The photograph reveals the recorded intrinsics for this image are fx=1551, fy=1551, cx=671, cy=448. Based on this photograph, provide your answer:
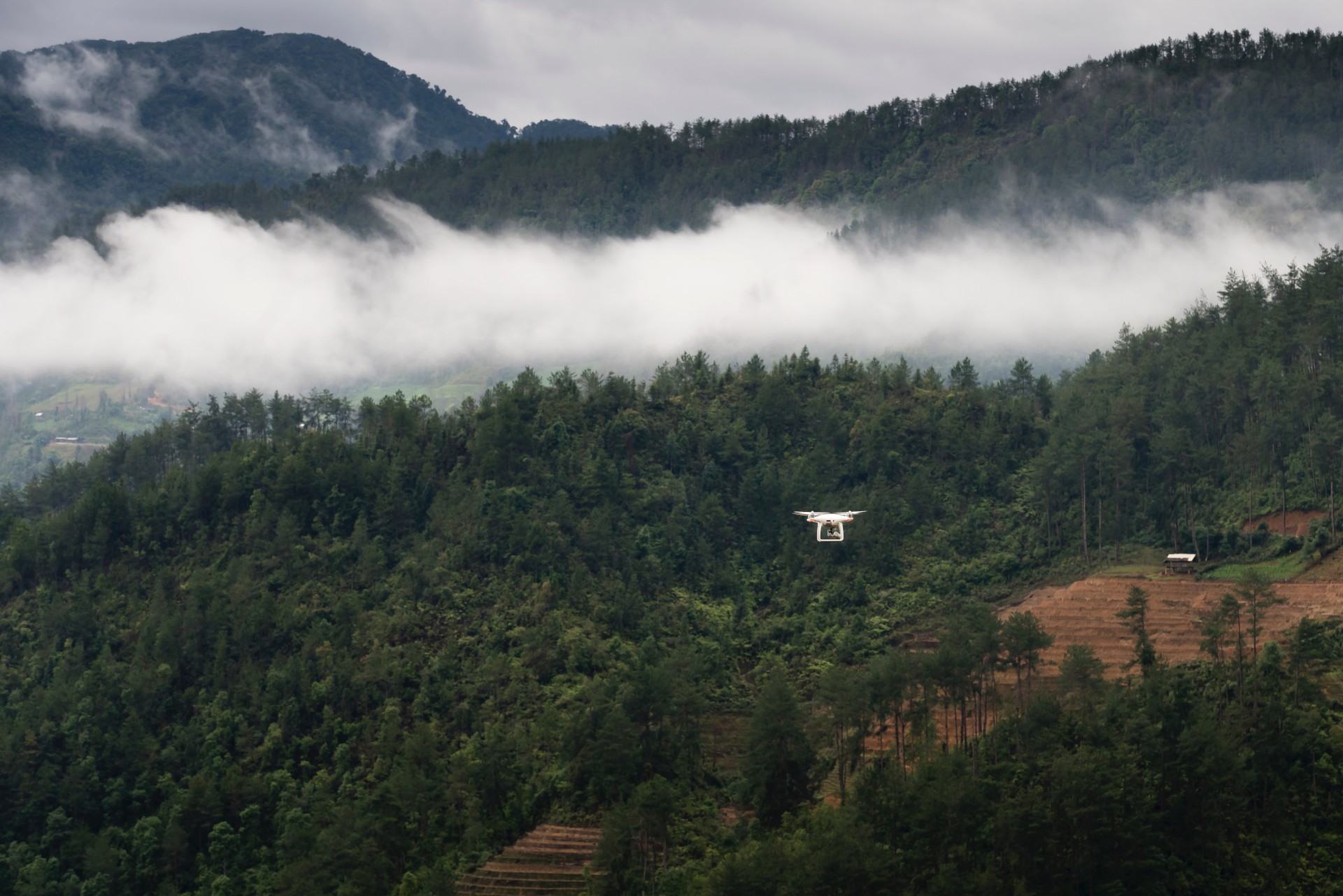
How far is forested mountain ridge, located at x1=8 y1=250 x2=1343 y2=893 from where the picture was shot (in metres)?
58.2

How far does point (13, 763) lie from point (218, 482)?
22191 mm

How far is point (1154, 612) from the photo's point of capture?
259 ft

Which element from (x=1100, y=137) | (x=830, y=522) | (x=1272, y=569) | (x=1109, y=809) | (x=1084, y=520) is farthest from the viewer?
(x=1100, y=137)

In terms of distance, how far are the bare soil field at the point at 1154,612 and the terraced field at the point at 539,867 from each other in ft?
76.9

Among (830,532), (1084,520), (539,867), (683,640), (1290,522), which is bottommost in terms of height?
(539,867)

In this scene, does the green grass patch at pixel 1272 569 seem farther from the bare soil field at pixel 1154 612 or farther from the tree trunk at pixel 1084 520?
the tree trunk at pixel 1084 520

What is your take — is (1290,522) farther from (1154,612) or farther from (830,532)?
(830,532)

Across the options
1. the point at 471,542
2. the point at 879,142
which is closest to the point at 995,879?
the point at 471,542

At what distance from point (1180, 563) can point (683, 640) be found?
90.3 ft

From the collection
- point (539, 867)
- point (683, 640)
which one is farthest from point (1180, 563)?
point (539, 867)

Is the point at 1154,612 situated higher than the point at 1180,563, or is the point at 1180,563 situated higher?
the point at 1180,563

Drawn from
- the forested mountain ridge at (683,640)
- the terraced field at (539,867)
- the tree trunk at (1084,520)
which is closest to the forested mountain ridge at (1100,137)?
the forested mountain ridge at (683,640)

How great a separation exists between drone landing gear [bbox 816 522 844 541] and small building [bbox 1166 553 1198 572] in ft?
59.0

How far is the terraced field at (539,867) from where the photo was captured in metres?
64.6
